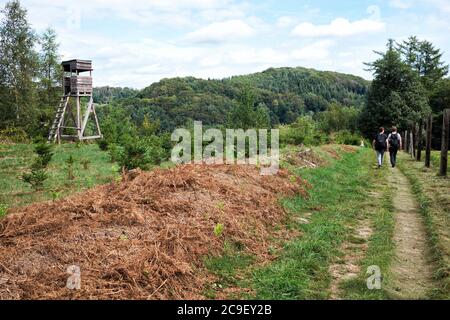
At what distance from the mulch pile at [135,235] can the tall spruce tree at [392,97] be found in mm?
39514

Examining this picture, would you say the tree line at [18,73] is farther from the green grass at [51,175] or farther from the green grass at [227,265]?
the green grass at [227,265]

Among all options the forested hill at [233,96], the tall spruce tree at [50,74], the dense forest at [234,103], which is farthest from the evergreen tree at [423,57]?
the tall spruce tree at [50,74]

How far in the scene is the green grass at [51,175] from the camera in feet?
36.1

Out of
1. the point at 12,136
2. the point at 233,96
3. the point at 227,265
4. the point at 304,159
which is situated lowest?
the point at 227,265

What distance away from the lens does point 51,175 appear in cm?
1419

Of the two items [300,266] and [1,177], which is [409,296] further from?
[1,177]

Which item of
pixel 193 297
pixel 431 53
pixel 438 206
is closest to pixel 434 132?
pixel 431 53

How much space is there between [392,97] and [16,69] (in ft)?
127

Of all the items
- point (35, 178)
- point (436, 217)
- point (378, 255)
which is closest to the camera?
point (378, 255)

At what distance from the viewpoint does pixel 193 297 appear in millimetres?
5406

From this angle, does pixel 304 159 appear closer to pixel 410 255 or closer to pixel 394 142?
pixel 394 142

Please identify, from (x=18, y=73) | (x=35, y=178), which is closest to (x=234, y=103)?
(x=18, y=73)

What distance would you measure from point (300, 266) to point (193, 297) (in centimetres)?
198

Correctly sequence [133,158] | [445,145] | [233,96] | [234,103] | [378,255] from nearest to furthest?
[378,255] < [133,158] < [445,145] < [234,103] < [233,96]
